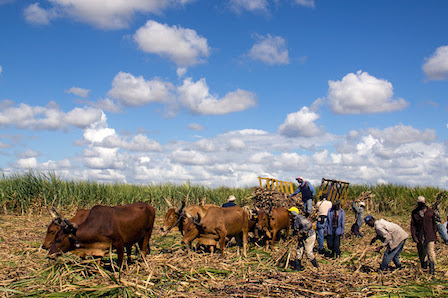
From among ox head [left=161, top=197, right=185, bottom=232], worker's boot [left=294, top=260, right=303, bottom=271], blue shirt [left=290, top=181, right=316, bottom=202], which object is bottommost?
worker's boot [left=294, top=260, right=303, bottom=271]

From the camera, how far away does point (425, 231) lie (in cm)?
1087

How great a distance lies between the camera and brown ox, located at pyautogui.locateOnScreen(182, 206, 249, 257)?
1161 cm

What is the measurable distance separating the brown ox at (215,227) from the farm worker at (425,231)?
5.40m

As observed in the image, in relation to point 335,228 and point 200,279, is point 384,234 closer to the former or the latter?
point 335,228

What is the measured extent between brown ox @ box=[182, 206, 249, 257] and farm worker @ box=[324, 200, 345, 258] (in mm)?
3094

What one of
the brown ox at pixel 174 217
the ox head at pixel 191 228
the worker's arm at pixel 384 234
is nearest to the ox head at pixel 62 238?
the brown ox at pixel 174 217

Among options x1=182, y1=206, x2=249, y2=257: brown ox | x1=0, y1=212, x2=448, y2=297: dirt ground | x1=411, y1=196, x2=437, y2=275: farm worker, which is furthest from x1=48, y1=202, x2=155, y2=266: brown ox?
x1=411, y1=196, x2=437, y2=275: farm worker

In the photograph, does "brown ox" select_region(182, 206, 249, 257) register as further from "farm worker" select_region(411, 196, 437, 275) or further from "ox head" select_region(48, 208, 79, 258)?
"farm worker" select_region(411, 196, 437, 275)

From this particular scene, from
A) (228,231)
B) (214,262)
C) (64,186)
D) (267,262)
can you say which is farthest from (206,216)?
(64,186)

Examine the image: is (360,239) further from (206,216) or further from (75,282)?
(75,282)

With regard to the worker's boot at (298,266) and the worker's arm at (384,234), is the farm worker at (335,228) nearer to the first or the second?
the worker's arm at (384,234)

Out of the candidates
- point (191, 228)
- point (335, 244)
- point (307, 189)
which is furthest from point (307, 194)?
point (191, 228)

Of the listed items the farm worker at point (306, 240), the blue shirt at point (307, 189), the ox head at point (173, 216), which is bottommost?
the farm worker at point (306, 240)

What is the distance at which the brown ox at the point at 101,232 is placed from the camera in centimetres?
846
